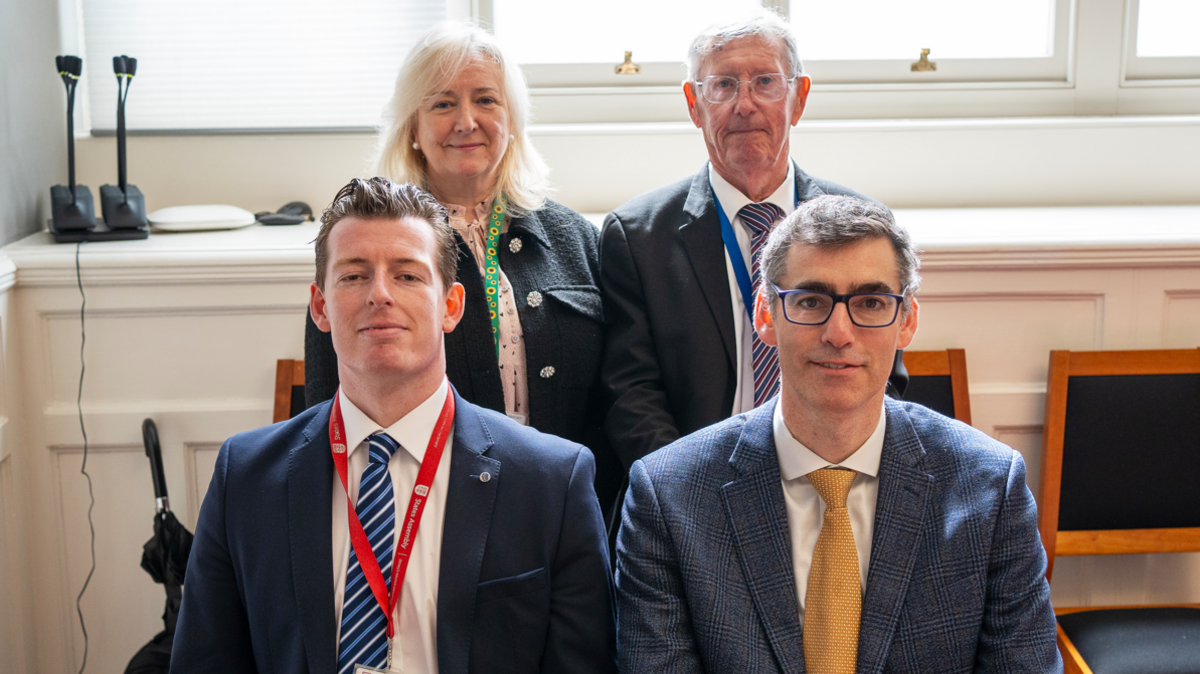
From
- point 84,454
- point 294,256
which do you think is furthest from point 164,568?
point 294,256

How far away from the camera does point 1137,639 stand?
2.07 metres

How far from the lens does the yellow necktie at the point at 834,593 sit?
4.39 ft

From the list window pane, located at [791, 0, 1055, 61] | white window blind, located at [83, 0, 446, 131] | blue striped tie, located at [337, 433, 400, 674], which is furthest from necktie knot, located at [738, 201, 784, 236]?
Result: white window blind, located at [83, 0, 446, 131]

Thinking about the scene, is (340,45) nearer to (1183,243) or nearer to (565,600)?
(565,600)

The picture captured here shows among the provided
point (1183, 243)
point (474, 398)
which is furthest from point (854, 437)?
point (1183, 243)

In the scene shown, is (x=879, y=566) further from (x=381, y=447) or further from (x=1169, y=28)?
(x=1169, y=28)

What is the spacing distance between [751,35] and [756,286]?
1.61 ft

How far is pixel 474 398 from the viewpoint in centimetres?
191

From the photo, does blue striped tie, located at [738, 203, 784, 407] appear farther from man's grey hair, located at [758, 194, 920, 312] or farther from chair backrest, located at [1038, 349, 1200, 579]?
chair backrest, located at [1038, 349, 1200, 579]

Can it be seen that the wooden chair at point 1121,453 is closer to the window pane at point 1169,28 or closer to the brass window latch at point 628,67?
the window pane at point 1169,28

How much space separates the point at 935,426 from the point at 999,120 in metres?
1.78

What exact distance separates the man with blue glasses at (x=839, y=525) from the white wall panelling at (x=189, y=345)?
1060 mm

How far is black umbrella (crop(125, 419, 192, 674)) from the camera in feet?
7.47

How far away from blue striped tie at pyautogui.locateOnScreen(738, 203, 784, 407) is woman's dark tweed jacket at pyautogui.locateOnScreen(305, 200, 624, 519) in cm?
33
